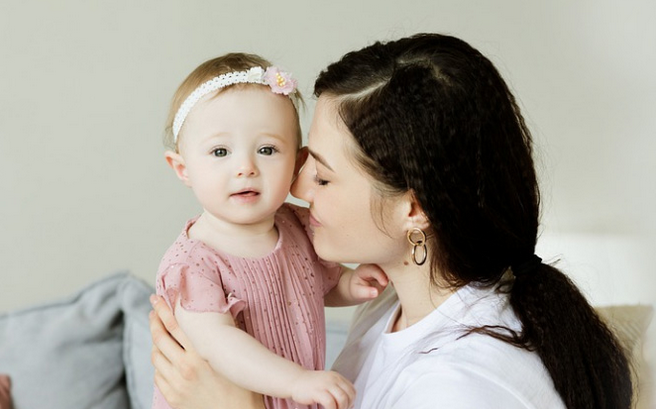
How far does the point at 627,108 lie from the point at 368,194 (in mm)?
1502

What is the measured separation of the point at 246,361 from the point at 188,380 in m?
0.17

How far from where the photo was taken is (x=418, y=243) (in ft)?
4.87

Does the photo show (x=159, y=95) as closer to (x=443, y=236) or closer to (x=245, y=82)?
(x=245, y=82)

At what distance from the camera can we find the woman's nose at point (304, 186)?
4.93ft

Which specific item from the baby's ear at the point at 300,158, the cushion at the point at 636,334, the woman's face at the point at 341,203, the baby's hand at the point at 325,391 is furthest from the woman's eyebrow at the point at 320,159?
the cushion at the point at 636,334

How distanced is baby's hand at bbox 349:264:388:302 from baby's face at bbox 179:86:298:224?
268 millimetres

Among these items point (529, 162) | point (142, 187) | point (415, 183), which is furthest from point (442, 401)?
point (142, 187)

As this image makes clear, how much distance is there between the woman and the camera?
4.43ft

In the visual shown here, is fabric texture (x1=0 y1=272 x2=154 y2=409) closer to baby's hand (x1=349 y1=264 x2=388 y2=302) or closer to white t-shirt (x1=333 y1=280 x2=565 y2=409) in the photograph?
baby's hand (x1=349 y1=264 x2=388 y2=302)

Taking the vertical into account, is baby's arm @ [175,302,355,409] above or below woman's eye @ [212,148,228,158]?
below

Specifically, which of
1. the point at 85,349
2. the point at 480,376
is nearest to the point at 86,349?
the point at 85,349

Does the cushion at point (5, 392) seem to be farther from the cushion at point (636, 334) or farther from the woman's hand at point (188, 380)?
the cushion at point (636, 334)

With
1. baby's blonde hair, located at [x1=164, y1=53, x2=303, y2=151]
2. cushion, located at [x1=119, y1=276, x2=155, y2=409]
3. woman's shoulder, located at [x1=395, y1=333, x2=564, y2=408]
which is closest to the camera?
woman's shoulder, located at [x1=395, y1=333, x2=564, y2=408]

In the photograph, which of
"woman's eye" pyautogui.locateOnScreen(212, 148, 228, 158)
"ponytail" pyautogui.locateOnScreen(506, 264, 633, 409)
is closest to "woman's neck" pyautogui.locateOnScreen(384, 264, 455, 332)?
"ponytail" pyautogui.locateOnScreen(506, 264, 633, 409)
